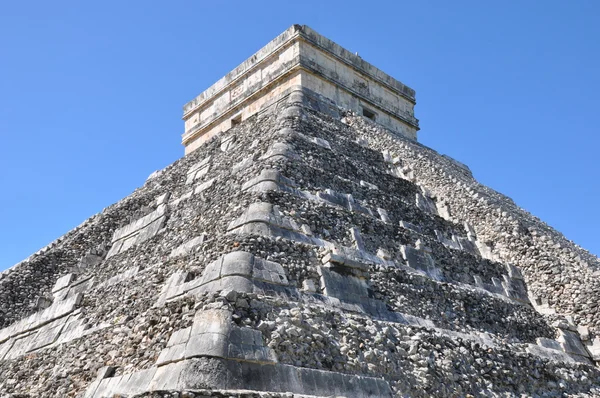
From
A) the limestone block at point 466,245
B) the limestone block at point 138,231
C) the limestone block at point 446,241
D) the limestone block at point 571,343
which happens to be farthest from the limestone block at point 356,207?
the limestone block at point 571,343

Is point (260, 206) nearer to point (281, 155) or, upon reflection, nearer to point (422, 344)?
point (281, 155)

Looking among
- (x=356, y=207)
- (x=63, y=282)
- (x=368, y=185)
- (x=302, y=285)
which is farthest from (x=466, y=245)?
(x=63, y=282)

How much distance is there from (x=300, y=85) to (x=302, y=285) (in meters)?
7.90

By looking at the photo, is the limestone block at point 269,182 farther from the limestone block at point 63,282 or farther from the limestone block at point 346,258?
the limestone block at point 63,282

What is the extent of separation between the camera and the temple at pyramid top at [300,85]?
14.3 meters

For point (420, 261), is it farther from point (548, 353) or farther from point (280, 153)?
point (280, 153)

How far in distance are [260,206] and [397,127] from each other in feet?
32.1

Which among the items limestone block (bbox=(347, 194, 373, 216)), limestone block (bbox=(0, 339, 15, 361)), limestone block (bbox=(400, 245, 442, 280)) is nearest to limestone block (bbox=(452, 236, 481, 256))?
limestone block (bbox=(400, 245, 442, 280))

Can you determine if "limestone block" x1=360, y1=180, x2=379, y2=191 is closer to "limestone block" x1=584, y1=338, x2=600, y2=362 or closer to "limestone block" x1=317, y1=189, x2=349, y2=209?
"limestone block" x1=317, y1=189, x2=349, y2=209

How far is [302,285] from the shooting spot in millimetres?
6855

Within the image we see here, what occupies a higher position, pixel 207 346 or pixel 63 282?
pixel 63 282

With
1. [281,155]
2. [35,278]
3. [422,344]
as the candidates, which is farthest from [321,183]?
[35,278]

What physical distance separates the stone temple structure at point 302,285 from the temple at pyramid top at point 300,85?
164mm

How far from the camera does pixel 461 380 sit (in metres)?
6.82
